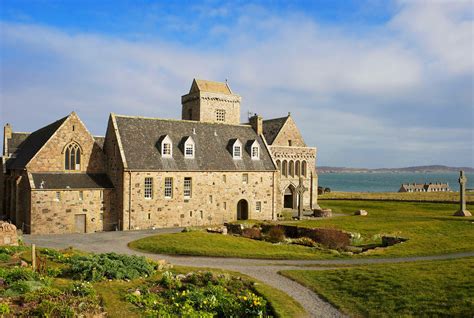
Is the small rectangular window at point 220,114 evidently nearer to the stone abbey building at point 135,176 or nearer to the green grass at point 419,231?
the stone abbey building at point 135,176

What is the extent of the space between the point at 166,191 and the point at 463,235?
1166 inches

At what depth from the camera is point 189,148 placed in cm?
5003

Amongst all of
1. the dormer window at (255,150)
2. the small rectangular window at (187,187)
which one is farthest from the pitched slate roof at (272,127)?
the small rectangular window at (187,187)

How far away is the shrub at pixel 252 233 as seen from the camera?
3952 cm

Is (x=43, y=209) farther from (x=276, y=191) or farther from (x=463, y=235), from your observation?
(x=463, y=235)

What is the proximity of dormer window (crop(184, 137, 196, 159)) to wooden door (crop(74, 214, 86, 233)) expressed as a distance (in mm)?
13306

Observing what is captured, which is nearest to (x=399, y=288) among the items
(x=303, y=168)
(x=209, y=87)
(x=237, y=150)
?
(x=237, y=150)

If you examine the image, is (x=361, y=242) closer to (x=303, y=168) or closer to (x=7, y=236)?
(x=7, y=236)

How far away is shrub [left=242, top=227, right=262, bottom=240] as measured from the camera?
130 ft

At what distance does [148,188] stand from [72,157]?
894 cm

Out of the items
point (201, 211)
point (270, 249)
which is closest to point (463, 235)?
point (270, 249)

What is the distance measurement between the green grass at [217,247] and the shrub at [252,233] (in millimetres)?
3142

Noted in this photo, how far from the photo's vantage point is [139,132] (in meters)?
48.4

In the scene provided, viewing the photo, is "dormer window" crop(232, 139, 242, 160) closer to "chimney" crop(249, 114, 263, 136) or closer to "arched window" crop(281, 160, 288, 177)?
"chimney" crop(249, 114, 263, 136)
